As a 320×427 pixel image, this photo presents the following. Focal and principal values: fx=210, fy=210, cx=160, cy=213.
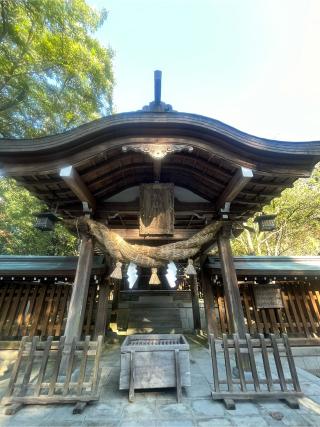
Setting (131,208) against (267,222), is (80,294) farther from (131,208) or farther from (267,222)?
(267,222)

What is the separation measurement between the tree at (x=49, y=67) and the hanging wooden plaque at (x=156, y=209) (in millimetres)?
7560

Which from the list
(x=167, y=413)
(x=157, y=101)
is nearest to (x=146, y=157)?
(x=157, y=101)

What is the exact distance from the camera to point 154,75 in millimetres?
4141

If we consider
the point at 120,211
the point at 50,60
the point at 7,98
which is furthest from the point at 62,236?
the point at 120,211

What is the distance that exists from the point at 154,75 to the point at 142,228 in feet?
10.2

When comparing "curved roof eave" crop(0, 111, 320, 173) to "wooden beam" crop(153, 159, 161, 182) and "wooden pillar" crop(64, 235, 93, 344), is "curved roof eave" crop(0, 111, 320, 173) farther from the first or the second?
"wooden pillar" crop(64, 235, 93, 344)

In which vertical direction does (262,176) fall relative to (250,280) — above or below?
above

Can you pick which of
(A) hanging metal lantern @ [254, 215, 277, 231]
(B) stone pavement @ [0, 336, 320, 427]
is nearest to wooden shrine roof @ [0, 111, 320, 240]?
(A) hanging metal lantern @ [254, 215, 277, 231]

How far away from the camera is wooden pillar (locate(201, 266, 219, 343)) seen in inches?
270

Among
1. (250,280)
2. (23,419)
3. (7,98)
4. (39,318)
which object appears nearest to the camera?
(23,419)

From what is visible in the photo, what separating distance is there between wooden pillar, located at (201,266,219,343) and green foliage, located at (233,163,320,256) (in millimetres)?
8541

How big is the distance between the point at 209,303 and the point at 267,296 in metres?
2.09

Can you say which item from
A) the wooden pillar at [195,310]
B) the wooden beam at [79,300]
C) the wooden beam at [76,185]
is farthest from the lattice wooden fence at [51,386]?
the wooden pillar at [195,310]

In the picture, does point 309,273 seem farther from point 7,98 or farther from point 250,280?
point 7,98
